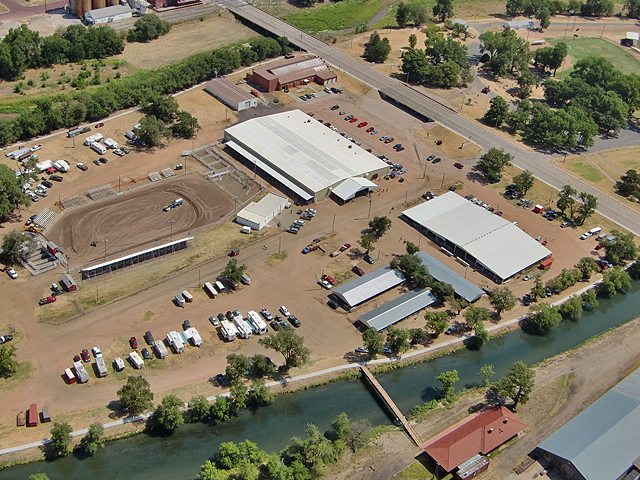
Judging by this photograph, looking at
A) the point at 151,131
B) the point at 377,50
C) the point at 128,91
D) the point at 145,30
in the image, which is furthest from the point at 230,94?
the point at 377,50

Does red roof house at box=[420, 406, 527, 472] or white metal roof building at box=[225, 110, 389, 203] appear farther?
white metal roof building at box=[225, 110, 389, 203]

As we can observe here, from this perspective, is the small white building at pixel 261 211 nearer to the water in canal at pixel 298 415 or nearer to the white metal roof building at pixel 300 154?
the white metal roof building at pixel 300 154

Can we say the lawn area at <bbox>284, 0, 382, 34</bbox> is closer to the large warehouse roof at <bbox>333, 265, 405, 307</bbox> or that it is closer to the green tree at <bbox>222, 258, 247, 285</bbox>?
the large warehouse roof at <bbox>333, 265, 405, 307</bbox>

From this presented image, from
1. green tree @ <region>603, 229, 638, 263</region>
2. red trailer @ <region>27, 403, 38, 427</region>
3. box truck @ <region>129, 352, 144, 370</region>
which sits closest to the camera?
red trailer @ <region>27, 403, 38, 427</region>

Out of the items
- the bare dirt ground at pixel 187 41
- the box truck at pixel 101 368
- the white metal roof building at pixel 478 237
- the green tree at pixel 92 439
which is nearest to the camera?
the green tree at pixel 92 439

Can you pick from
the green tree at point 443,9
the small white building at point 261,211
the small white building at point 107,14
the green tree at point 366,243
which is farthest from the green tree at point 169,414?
the green tree at point 443,9

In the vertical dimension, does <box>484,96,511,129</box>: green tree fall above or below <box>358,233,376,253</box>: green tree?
above

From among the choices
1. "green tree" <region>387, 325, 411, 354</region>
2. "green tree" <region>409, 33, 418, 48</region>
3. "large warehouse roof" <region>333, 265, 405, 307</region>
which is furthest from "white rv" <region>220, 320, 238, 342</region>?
"green tree" <region>409, 33, 418, 48</region>
